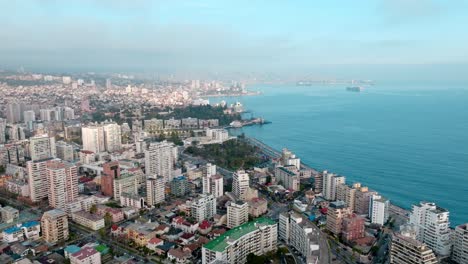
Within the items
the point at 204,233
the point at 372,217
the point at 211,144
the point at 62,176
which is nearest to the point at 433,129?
the point at 211,144

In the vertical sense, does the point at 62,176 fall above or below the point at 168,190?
above

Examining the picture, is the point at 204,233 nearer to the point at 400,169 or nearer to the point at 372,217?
the point at 372,217

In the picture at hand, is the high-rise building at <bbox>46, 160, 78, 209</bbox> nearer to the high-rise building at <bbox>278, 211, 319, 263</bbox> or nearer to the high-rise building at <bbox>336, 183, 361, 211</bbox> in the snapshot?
the high-rise building at <bbox>278, 211, 319, 263</bbox>

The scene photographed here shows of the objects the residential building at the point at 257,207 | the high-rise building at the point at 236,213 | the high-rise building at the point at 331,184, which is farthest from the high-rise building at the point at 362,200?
the high-rise building at the point at 236,213

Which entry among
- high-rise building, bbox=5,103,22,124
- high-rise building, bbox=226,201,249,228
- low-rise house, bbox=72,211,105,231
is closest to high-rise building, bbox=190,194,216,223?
high-rise building, bbox=226,201,249,228

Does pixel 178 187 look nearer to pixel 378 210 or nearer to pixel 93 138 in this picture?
pixel 378 210

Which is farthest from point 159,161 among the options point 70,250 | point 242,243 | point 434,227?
point 434,227
